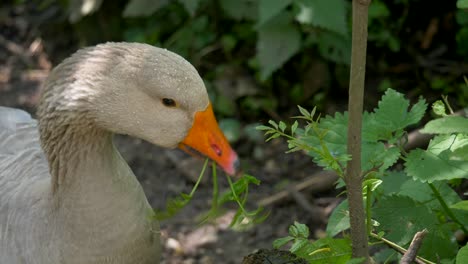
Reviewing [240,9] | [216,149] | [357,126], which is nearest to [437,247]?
[357,126]

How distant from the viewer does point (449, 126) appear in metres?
2.28

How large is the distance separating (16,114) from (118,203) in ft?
4.07

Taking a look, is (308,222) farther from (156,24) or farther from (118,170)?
(156,24)

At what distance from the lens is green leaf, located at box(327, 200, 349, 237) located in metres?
2.45

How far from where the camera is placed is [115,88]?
2.54 m

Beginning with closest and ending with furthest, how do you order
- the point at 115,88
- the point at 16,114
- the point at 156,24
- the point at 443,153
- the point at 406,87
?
the point at 443,153, the point at 115,88, the point at 16,114, the point at 406,87, the point at 156,24

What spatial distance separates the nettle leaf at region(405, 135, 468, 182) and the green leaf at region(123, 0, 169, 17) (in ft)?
10.1

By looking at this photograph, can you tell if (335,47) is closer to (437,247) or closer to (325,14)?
(325,14)

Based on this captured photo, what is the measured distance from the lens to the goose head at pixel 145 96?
2480mm

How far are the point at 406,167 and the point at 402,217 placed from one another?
9.5 inches

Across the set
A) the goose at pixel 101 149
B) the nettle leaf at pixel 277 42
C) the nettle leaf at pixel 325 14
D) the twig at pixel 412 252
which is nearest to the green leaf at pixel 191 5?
the nettle leaf at pixel 277 42

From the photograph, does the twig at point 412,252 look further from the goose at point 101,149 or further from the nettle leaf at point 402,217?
the goose at point 101,149

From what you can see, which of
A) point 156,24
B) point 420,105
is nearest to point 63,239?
point 420,105

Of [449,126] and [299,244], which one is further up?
[449,126]
